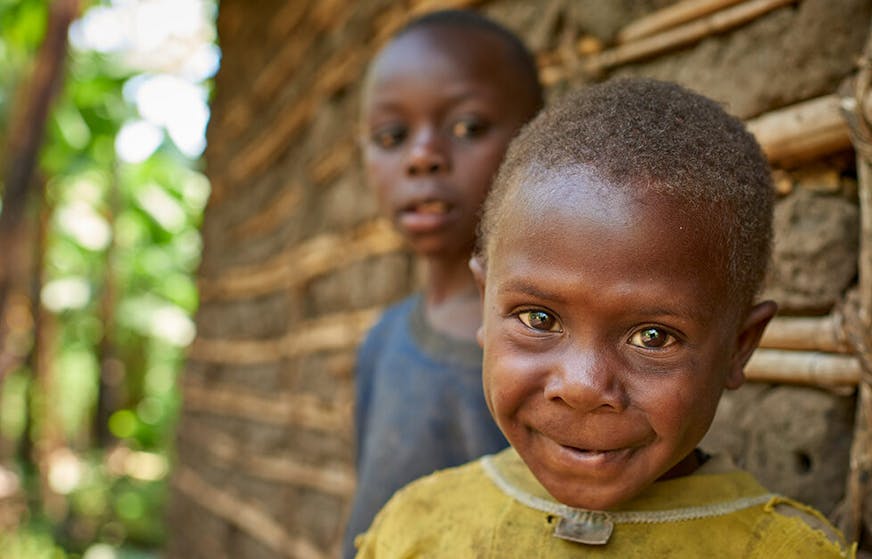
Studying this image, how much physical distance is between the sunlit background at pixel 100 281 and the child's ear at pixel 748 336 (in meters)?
7.17

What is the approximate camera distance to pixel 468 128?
1620mm

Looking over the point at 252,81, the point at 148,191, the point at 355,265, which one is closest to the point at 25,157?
the point at 252,81

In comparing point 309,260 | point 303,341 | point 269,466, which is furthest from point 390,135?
point 269,466

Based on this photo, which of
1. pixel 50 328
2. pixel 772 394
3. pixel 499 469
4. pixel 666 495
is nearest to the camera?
pixel 666 495

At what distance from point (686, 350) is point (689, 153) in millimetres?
228

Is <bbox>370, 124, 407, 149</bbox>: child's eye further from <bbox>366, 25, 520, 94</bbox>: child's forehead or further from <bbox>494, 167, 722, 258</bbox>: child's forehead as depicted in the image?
<bbox>494, 167, 722, 258</bbox>: child's forehead

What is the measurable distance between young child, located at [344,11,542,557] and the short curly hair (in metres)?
0.45

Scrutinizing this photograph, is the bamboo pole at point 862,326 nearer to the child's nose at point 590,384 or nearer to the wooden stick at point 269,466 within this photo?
the child's nose at point 590,384

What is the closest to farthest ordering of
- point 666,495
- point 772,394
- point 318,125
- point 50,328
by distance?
point 666,495 < point 772,394 < point 318,125 < point 50,328

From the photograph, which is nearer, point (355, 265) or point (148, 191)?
point (355, 265)

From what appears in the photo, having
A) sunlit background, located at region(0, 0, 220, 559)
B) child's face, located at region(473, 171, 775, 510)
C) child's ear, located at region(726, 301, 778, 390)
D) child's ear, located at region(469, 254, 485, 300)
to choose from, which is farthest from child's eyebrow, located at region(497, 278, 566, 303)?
sunlit background, located at region(0, 0, 220, 559)

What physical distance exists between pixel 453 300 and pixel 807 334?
635 millimetres

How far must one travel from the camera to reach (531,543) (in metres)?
1.13

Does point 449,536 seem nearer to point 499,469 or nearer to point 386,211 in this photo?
point 499,469
